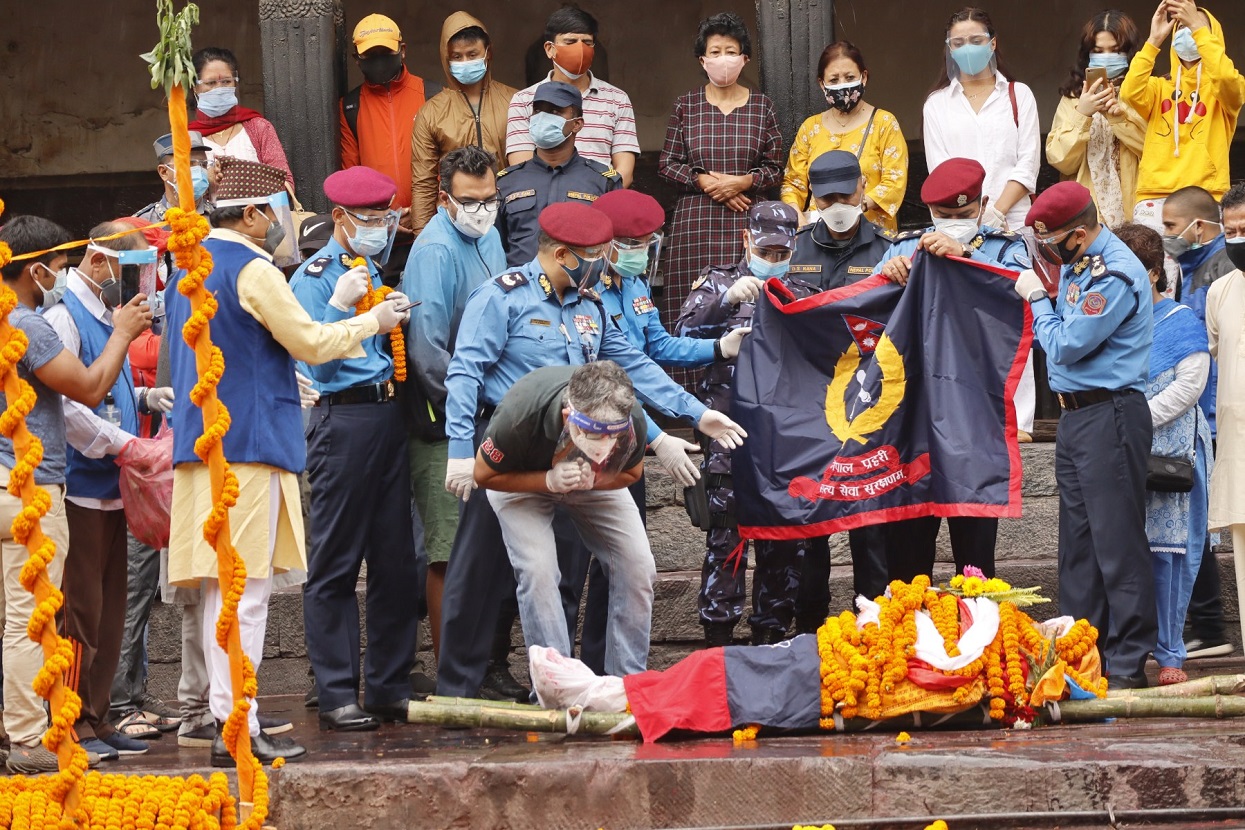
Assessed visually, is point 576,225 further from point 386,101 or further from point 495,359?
point 386,101

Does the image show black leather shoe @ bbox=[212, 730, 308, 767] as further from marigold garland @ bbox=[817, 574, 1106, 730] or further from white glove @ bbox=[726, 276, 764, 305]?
white glove @ bbox=[726, 276, 764, 305]

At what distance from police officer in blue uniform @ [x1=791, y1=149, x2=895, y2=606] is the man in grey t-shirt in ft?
9.66

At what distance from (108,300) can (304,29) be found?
3.53 m

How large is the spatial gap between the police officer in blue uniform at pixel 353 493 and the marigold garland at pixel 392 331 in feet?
0.16

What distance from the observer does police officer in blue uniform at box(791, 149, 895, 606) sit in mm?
7543

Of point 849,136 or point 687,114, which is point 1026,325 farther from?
point 687,114

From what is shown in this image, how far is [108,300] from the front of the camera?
6523 millimetres

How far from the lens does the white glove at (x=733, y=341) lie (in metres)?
7.45

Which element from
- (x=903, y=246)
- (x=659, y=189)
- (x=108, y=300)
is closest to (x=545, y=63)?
(x=659, y=189)

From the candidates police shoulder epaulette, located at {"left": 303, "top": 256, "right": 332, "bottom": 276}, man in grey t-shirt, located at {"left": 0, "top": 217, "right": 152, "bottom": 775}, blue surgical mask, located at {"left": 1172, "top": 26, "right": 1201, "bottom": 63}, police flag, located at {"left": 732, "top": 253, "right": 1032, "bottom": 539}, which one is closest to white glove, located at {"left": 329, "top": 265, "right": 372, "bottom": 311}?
police shoulder epaulette, located at {"left": 303, "top": 256, "right": 332, "bottom": 276}

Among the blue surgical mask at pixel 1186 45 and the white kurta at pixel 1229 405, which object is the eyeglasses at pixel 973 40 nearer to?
the blue surgical mask at pixel 1186 45

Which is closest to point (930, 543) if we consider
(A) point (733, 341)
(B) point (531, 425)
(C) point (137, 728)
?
(A) point (733, 341)

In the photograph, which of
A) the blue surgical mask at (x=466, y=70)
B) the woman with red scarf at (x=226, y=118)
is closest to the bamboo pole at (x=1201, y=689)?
the blue surgical mask at (x=466, y=70)

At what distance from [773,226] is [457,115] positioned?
210 cm
